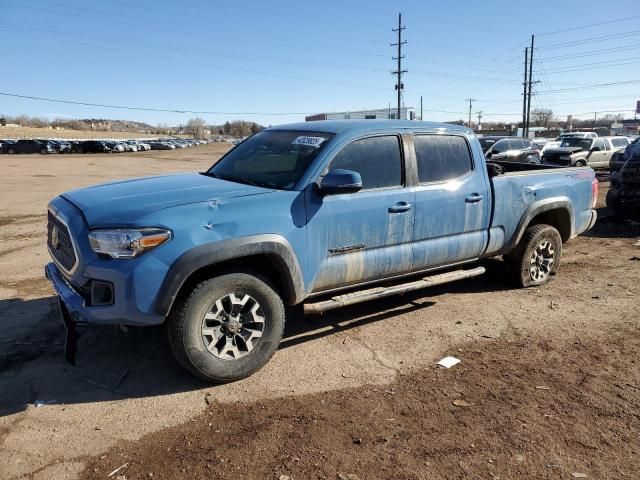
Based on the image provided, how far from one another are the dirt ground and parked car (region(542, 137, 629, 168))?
687 inches

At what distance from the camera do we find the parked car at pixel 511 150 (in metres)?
20.4

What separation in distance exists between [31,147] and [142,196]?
62347mm

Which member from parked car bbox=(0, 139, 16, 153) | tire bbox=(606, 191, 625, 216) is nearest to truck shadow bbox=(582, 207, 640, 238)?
tire bbox=(606, 191, 625, 216)

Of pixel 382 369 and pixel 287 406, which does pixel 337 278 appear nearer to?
pixel 382 369

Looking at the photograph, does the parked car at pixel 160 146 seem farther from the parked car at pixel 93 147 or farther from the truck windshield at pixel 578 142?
the truck windshield at pixel 578 142

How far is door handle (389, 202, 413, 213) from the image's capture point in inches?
171

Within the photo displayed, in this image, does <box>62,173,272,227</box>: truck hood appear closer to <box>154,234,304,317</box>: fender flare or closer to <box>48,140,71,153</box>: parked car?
<box>154,234,304,317</box>: fender flare

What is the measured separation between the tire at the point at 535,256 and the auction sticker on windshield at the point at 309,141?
2828 millimetres

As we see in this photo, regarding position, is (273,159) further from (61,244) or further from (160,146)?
(160,146)

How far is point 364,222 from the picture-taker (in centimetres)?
417

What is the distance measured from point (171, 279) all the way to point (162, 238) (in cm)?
27

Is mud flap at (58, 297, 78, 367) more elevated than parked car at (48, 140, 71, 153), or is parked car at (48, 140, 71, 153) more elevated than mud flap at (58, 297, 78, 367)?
parked car at (48, 140, 71, 153)

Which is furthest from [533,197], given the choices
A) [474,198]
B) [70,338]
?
[70,338]

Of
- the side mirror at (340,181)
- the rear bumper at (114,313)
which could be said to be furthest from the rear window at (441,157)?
the rear bumper at (114,313)
